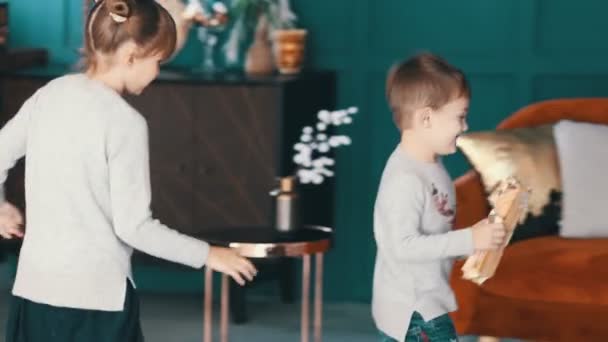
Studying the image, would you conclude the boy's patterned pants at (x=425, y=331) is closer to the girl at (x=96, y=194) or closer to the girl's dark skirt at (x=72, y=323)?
the girl at (x=96, y=194)

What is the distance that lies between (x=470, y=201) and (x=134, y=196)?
2.13 meters

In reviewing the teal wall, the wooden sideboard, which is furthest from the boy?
the teal wall

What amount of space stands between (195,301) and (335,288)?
0.61m

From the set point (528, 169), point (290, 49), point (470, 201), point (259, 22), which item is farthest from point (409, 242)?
point (259, 22)

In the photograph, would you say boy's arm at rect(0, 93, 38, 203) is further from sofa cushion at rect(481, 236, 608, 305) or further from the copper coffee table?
sofa cushion at rect(481, 236, 608, 305)

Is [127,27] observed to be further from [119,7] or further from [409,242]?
[409,242]

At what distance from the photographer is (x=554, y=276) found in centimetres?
424

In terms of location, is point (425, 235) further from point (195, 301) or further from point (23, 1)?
point (23, 1)

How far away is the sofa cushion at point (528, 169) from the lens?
460 centimetres

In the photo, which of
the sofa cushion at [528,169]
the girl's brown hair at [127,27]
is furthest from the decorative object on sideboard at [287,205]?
the girl's brown hair at [127,27]

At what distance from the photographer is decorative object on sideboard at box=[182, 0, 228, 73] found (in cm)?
548

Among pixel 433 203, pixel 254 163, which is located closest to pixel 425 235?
pixel 433 203

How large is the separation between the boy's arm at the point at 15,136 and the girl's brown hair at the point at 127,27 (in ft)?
0.59

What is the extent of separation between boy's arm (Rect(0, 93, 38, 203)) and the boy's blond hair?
90 centimetres
